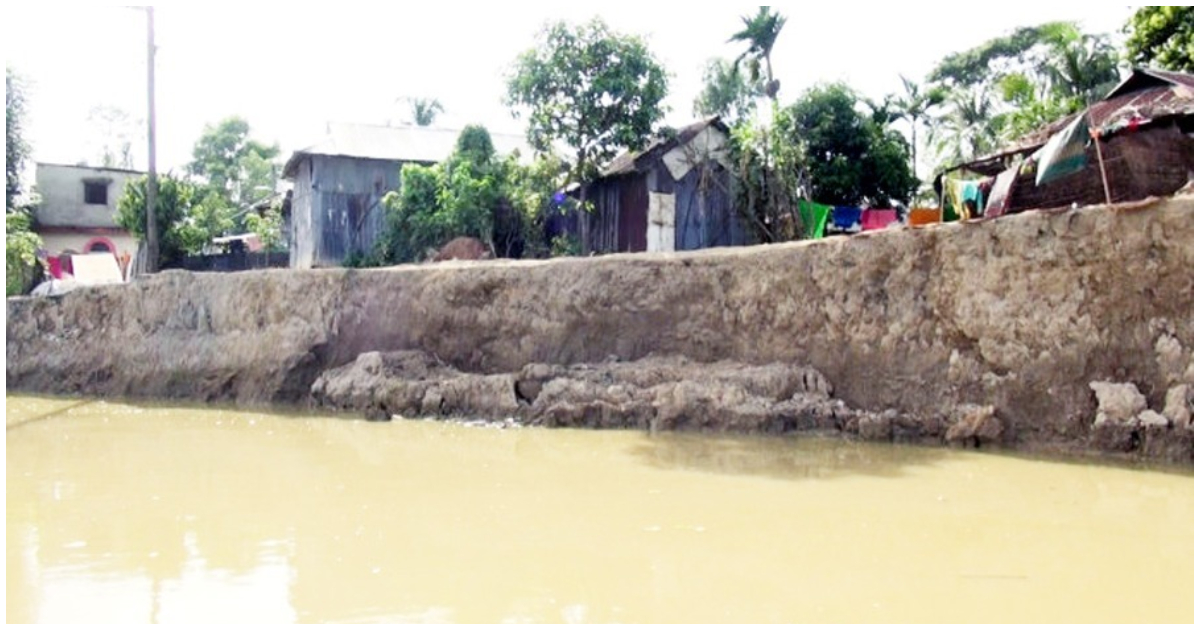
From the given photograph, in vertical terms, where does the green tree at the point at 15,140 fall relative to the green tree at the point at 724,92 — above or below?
below

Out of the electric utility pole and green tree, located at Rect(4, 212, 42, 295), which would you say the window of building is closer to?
green tree, located at Rect(4, 212, 42, 295)

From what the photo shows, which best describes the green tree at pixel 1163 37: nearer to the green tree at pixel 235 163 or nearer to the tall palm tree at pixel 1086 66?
the tall palm tree at pixel 1086 66

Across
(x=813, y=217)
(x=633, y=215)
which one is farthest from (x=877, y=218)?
(x=633, y=215)

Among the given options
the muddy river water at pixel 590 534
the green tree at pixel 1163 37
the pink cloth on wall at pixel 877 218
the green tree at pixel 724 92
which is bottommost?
the muddy river water at pixel 590 534

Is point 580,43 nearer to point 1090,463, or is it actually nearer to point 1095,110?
point 1095,110

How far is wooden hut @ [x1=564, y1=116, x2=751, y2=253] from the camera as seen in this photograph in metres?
15.4

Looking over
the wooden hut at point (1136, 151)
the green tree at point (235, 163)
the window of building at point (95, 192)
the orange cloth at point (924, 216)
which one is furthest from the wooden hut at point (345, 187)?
the green tree at point (235, 163)

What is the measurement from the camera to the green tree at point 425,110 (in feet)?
98.6

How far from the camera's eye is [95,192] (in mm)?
26125

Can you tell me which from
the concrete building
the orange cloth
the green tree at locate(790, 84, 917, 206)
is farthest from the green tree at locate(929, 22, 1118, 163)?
the concrete building

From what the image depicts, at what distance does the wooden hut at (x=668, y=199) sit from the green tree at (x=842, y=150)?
1335mm

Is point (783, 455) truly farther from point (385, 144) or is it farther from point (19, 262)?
point (19, 262)

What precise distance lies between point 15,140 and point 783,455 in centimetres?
2217

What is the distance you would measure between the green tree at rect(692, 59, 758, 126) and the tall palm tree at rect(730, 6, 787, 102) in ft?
21.6
